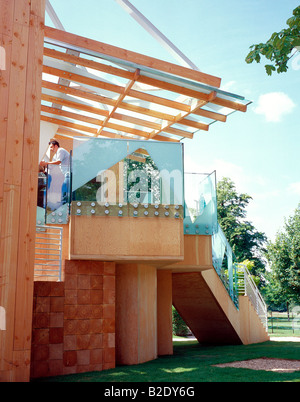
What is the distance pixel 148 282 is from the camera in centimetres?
1033

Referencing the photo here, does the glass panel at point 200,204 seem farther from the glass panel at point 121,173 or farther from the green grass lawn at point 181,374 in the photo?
the green grass lawn at point 181,374

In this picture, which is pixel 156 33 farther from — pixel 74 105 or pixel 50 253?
pixel 50 253

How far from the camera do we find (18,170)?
6.68m

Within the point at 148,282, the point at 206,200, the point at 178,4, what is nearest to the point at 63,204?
the point at 148,282

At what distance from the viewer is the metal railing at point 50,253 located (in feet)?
29.0

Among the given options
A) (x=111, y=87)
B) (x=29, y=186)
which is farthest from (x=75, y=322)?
(x=111, y=87)

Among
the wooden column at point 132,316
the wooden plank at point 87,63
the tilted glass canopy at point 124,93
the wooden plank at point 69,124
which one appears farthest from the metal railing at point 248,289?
the wooden plank at point 87,63

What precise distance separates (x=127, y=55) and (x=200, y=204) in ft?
11.9

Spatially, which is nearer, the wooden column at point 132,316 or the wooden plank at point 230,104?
the wooden column at point 132,316

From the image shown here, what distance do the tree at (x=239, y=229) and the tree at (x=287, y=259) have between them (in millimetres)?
11136
